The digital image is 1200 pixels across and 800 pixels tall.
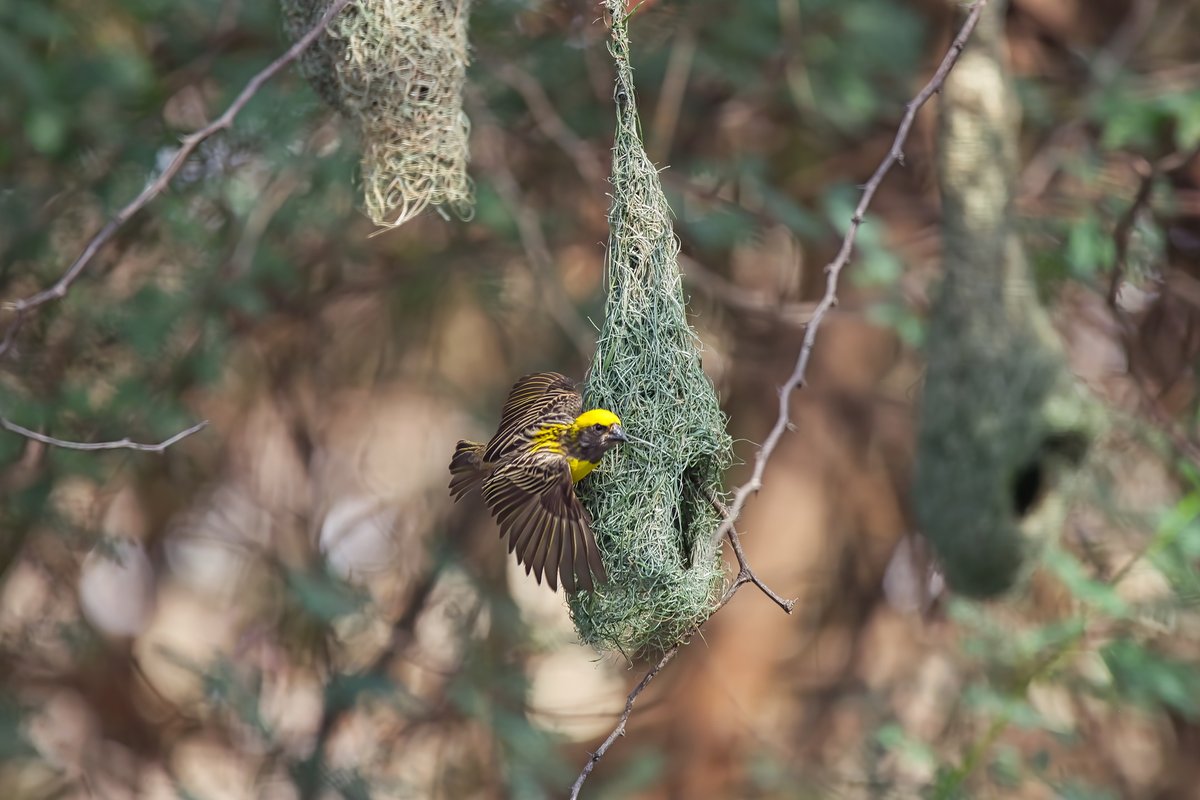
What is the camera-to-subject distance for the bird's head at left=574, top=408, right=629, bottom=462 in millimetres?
1938

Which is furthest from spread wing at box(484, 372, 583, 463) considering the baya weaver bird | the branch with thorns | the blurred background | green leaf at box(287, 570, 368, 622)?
green leaf at box(287, 570, 368, 622)

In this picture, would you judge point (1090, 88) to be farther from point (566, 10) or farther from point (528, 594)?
point (528, 594)

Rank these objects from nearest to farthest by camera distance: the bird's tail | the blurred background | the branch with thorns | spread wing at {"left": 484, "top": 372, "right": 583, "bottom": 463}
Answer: the branch with thorns < spread wing at {"left": 484, "top": 372, "right": 583, "bottom": 463} < the bird's tail < the blurred background

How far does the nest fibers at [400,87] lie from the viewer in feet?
8.07

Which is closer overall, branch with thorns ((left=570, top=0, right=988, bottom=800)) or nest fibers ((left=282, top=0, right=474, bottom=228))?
branch with thorns ((left=570, top=0, right=988, bottom=800))

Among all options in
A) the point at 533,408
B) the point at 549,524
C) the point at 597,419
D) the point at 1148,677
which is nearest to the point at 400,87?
the point at 533,408

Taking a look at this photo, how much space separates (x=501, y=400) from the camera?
4.42 metres

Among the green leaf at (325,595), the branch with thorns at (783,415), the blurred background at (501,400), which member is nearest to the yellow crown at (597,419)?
the branch with thorns at (783,415)

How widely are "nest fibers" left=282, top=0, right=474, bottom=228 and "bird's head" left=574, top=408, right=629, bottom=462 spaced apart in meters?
0.68

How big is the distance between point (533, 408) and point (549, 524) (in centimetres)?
27

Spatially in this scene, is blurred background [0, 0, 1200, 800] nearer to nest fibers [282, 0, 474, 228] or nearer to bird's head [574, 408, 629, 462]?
nest fibers [282, 0, 474, 228]

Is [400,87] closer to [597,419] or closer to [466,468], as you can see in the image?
[466,468]

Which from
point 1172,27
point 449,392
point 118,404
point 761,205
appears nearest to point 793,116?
point 761,205

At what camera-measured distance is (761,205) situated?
155 inches
